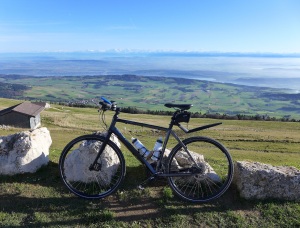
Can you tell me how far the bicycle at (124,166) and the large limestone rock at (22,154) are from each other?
44.3 inches

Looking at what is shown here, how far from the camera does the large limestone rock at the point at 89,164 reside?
6984 mm

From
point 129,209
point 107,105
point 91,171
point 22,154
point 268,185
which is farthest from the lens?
point 22,154

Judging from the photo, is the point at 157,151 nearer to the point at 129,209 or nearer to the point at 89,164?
the point at 129,209

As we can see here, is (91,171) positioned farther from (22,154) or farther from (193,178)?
(193,178)

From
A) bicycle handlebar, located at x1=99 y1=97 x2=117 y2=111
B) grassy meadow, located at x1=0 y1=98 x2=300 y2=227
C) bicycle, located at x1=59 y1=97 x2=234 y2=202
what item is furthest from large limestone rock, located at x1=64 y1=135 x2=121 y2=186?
bicycle handlebar, located at x1=99 y1=97 x2=117 y2=111

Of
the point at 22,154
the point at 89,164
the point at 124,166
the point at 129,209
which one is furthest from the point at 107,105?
the point at 22,154

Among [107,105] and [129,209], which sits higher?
[107,105]

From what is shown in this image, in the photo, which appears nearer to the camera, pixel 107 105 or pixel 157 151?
pixel 107 105

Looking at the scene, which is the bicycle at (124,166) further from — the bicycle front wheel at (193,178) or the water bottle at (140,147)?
the water bottle at (140,147)

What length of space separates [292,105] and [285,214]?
667 feet

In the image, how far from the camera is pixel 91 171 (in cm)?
699

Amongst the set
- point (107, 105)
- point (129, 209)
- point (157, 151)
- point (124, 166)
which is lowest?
point (129, 209)

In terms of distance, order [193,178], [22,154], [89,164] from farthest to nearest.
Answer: [22,154] → [89,164] → [193,178]

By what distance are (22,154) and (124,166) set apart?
3.12 metres
